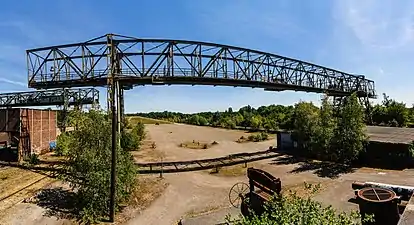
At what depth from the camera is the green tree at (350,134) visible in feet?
83.6

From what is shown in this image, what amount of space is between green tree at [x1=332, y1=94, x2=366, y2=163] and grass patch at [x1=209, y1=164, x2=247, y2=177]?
775 cm

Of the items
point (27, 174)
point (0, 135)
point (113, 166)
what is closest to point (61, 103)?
point (0, 135)

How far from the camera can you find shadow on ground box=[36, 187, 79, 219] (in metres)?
16.1

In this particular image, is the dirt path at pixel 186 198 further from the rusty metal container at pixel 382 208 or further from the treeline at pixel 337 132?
the rusty metal container at pixel 382 208

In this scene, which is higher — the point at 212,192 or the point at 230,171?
the point at 230,171

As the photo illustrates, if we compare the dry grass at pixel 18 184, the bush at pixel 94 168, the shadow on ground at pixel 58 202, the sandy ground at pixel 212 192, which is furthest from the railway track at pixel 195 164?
the bush at pixel 94 168

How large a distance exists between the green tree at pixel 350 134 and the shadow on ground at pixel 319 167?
1040mm

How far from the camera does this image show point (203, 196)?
1916 centimetres

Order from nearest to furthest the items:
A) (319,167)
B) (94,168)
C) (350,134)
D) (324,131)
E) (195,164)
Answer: (94,168) → (350,134) → (319,167) → (324,131) → (195,164)

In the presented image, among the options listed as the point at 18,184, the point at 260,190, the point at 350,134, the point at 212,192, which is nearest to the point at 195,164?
the point at 212,192

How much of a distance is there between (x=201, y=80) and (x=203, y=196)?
14.5 m

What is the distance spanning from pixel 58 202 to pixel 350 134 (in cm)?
2110

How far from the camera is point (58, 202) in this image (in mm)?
17938

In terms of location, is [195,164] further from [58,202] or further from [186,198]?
[58,202]
